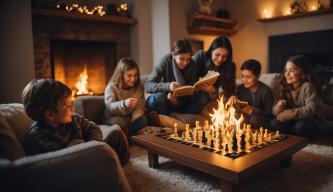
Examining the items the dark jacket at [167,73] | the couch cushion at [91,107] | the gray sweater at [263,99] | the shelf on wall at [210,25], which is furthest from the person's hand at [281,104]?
the shelf on wall at [210,25]

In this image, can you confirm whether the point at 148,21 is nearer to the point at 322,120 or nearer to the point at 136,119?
the point at 136,119

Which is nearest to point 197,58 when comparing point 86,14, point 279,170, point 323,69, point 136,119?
point 136,119

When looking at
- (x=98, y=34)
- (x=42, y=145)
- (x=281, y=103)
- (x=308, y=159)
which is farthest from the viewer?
(x=98, y=34)

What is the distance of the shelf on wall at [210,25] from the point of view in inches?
158

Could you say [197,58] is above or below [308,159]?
above

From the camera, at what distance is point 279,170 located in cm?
161

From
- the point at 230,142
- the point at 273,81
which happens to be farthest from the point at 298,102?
the point at 230,142

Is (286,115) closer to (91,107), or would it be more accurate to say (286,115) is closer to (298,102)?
(298,102)

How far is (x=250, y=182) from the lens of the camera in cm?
144

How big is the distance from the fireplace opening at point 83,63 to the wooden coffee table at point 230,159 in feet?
8.04

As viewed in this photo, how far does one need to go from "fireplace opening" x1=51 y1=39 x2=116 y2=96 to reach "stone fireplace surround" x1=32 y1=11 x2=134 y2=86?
0.11 metres

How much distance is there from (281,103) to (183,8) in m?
2.33

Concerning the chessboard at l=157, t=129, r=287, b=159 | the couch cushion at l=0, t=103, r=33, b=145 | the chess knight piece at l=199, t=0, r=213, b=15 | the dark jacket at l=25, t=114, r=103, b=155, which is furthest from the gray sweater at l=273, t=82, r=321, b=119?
the chess knight piece at l=199, t=0, r=213, b=15

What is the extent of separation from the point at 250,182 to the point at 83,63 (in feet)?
10.0
